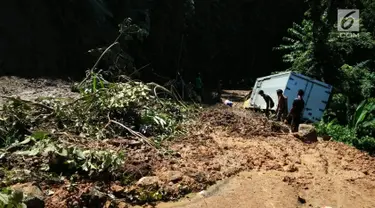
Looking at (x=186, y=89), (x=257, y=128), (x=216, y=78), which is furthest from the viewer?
(x=216, y=78)

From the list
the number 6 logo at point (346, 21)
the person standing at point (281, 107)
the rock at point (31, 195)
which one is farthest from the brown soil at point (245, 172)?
the number 6 logo at point (346, 21)

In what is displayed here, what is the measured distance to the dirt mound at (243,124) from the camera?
10281mm

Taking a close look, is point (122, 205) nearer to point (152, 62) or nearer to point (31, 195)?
point (31, 195)

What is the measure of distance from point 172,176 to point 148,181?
424 mm

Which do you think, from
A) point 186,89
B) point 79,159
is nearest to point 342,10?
point 186,89

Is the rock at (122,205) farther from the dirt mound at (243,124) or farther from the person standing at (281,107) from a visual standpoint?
the person standing at (281,107)

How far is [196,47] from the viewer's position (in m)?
24.5

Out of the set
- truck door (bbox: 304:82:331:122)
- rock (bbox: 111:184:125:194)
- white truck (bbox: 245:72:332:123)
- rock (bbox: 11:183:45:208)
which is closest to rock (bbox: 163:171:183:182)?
rock (bbox: 111:184:125:194)

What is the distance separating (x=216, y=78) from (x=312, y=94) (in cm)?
1347

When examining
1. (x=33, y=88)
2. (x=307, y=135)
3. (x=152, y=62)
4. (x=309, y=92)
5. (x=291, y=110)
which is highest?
(x=309, y=92)

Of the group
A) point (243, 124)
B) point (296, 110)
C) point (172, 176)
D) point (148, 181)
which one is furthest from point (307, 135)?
point (148, 181)

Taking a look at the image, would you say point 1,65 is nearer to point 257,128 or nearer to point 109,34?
point 109,34

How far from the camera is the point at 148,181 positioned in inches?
262

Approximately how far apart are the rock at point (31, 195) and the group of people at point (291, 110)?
639 cm
